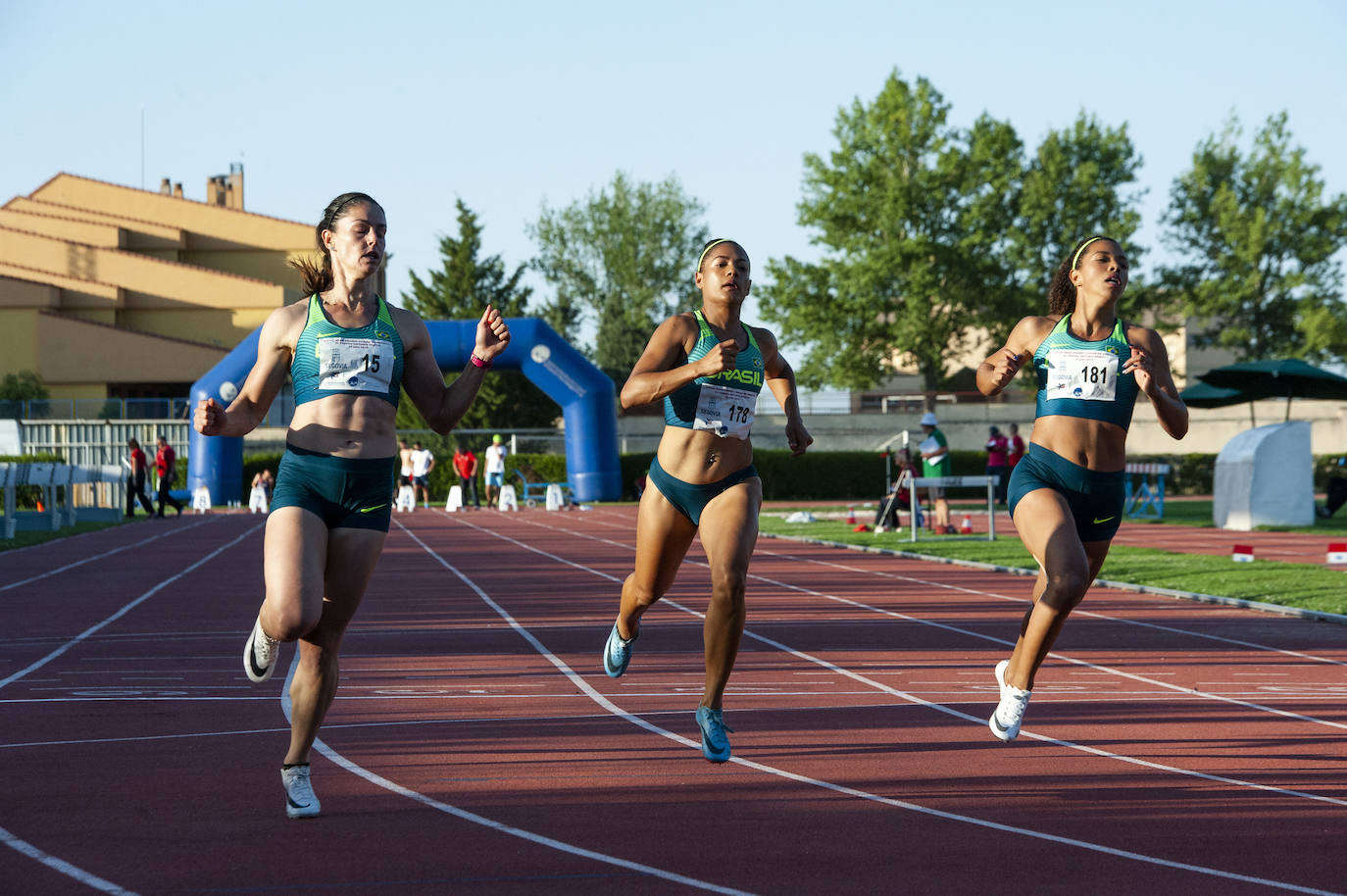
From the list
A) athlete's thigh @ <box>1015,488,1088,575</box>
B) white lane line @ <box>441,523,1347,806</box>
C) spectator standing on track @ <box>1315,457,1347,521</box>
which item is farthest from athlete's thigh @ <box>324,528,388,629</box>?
spectator standing on track @ <box>1315,457,1347,521</box>

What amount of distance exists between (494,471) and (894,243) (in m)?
30.8

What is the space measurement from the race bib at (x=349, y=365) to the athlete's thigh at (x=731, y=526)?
155cm

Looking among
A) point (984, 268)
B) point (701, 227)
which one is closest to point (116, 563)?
point (984, 268)

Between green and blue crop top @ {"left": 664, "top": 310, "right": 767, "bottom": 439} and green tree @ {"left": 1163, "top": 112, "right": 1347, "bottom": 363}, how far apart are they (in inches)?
2525

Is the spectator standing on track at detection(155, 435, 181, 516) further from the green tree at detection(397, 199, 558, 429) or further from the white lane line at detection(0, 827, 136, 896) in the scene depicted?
the green tree at detection(397, 199, 558, 429)

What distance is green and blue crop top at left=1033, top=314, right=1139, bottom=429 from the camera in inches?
254

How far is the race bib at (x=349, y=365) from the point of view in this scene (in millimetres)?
5223

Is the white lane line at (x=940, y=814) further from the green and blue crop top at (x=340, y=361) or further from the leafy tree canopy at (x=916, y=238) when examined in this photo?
the leafy tree canopy at (x=916, y=238)

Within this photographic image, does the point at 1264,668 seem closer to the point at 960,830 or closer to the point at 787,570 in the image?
the point at 960,830

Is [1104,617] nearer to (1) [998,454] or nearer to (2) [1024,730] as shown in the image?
(2) [1024,730]

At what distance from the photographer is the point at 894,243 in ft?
209

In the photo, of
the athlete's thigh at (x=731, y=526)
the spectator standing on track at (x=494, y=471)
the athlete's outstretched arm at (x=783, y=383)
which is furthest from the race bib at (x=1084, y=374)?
the spectator standing on track at (x=494, y=471)

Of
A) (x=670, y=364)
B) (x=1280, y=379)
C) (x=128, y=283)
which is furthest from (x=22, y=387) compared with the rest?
(x=670, y=364)

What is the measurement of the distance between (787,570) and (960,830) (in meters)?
12.3
